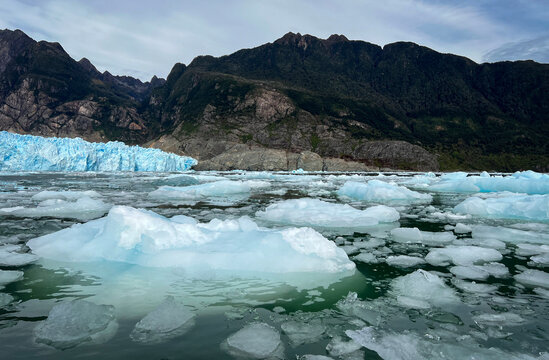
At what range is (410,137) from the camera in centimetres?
14288

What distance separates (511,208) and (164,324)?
45.9 ft

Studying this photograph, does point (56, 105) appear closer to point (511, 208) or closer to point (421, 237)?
point (421, 237)

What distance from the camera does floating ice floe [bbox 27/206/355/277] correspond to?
5297 millimetres

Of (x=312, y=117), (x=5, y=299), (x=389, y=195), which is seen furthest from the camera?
(x=312, y=117)

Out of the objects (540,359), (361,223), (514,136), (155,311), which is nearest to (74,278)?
(155,311)

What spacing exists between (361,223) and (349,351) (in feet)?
24.7

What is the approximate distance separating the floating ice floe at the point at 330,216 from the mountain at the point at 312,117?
8725 centimetres

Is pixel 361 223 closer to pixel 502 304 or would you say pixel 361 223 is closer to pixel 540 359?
pixel 502 304

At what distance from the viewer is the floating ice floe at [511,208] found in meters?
11.5

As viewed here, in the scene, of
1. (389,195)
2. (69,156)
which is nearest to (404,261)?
(389,195)

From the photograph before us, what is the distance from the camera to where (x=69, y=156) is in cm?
6406

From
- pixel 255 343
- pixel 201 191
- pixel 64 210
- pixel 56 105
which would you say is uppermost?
pixel 56 105

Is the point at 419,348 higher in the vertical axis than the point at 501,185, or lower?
higher

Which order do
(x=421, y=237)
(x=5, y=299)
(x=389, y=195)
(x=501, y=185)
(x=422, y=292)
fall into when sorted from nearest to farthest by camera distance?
(x=5, y=299) → (x=422, y=292) → (x=421, y=237) → (x=389, y=195) → (x=501, y=185)
